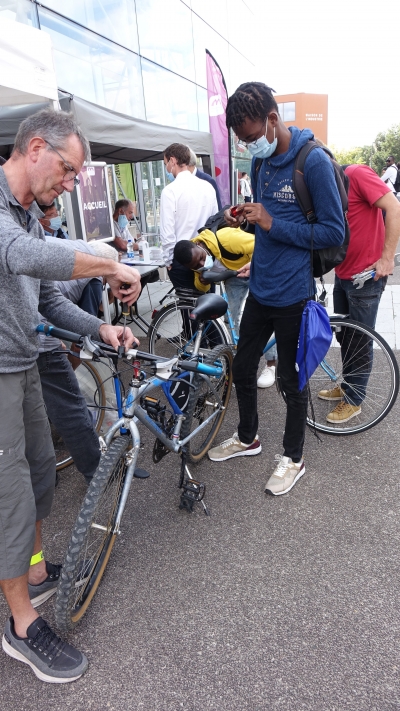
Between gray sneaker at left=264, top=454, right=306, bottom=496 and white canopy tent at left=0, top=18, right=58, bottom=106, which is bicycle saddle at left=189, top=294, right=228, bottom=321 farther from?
white canopy tent at left=0, top=18, right=58, bottom=106

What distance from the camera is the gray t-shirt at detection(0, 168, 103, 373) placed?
4.50ft

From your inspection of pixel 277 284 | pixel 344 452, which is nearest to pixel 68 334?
pixel 277 284

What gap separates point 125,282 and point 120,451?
704 millimetres

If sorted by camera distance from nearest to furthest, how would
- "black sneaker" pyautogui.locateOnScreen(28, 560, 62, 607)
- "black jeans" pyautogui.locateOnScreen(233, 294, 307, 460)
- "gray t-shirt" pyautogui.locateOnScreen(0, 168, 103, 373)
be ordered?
1. "gray t-shirt" pyautogui.locateOnScreen(0, 168, 103, 373)
2. "black sneaker" pyautogui.locateOnScreen(28, 560, 62, 607)
3. "black jeans" pyautogui.locateOnScreen(233, 294, 307, 460)

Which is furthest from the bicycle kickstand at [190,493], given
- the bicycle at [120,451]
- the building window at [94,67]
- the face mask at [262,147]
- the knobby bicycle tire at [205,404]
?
the building window at [94,67]

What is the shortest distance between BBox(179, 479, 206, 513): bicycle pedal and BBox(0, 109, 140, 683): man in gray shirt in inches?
34.9

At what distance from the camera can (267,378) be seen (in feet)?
13.8

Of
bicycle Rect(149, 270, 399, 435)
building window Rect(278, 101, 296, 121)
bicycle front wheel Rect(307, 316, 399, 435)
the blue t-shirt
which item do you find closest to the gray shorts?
bicycle Rect(149, 270, 399, 435)

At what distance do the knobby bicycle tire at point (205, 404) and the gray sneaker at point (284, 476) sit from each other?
0.51 meters

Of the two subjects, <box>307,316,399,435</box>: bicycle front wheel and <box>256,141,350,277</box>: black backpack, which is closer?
<box>256,141,350,277</box>: black backpack

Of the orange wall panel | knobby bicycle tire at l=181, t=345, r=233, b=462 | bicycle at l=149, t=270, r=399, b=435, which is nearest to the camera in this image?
knobby bicycle tire at l=181, t=345, r=233, b=462

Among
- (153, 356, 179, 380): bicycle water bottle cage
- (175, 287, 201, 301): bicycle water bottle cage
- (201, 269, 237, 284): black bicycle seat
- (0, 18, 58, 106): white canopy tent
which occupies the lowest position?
→ (175, 287, 201, 301): bicycle water bottle cage

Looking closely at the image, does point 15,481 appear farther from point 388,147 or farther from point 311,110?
point 388,147

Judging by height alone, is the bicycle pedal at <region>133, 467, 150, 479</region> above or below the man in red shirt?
below
